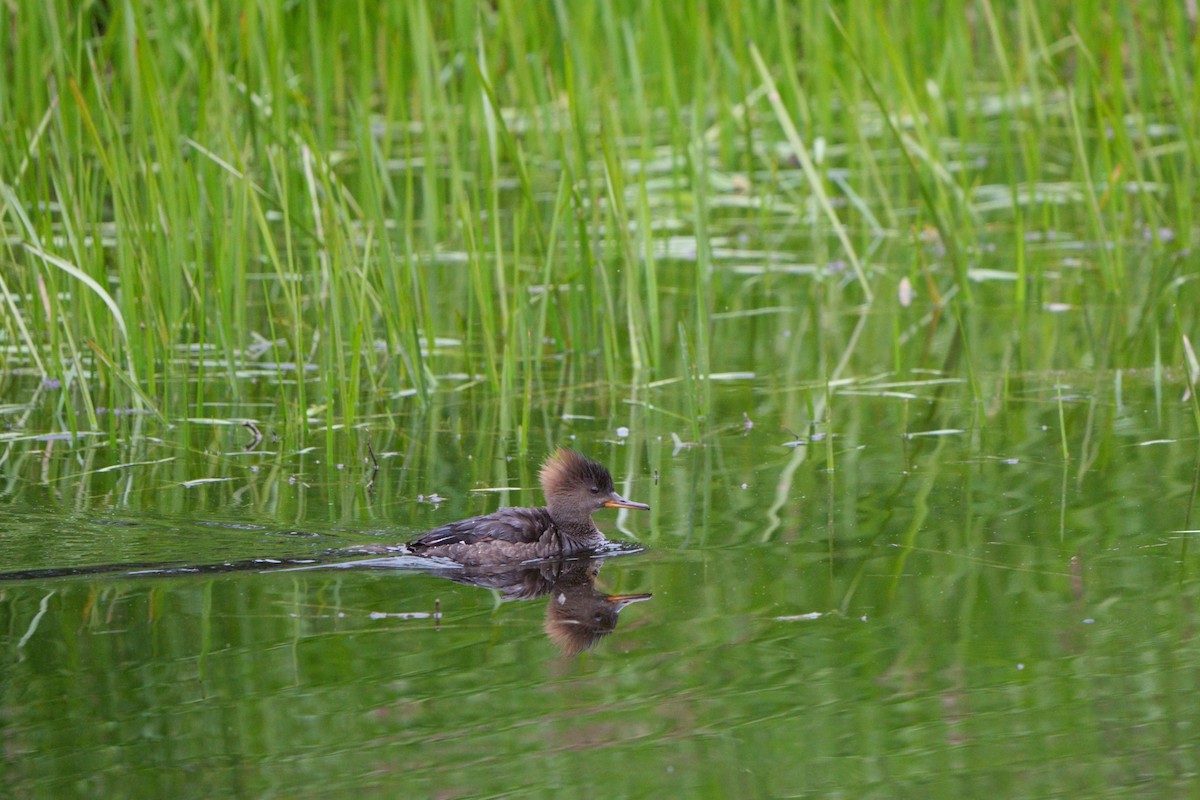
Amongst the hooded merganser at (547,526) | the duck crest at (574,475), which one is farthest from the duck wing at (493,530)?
the duck crest at (574,475)

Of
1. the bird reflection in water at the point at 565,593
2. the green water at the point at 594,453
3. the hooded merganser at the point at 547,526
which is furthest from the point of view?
the hooded merganser at the point at 547,526

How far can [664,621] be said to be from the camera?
384 centimetres

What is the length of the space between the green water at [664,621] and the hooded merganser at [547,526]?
12 centimetres

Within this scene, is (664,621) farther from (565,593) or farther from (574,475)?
(574,475)

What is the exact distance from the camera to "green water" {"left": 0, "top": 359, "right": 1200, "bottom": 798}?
3043 mm

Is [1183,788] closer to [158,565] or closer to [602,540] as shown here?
[602,540]

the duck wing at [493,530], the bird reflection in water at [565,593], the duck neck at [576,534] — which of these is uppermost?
the duck wing at [493,530]

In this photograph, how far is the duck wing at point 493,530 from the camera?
4.39 metres

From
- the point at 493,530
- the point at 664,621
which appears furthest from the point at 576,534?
the point at 664,621

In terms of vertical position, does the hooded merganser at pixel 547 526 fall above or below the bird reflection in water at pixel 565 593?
above

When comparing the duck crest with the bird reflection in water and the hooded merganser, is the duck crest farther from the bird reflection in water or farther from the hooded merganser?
the bird reflection in water

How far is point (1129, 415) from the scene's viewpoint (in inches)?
218

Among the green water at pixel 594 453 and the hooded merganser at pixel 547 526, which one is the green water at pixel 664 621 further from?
the hooded merganser at pixel 547 526

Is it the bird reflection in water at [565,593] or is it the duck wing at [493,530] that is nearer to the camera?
the bird reflection in water at [565,593]
